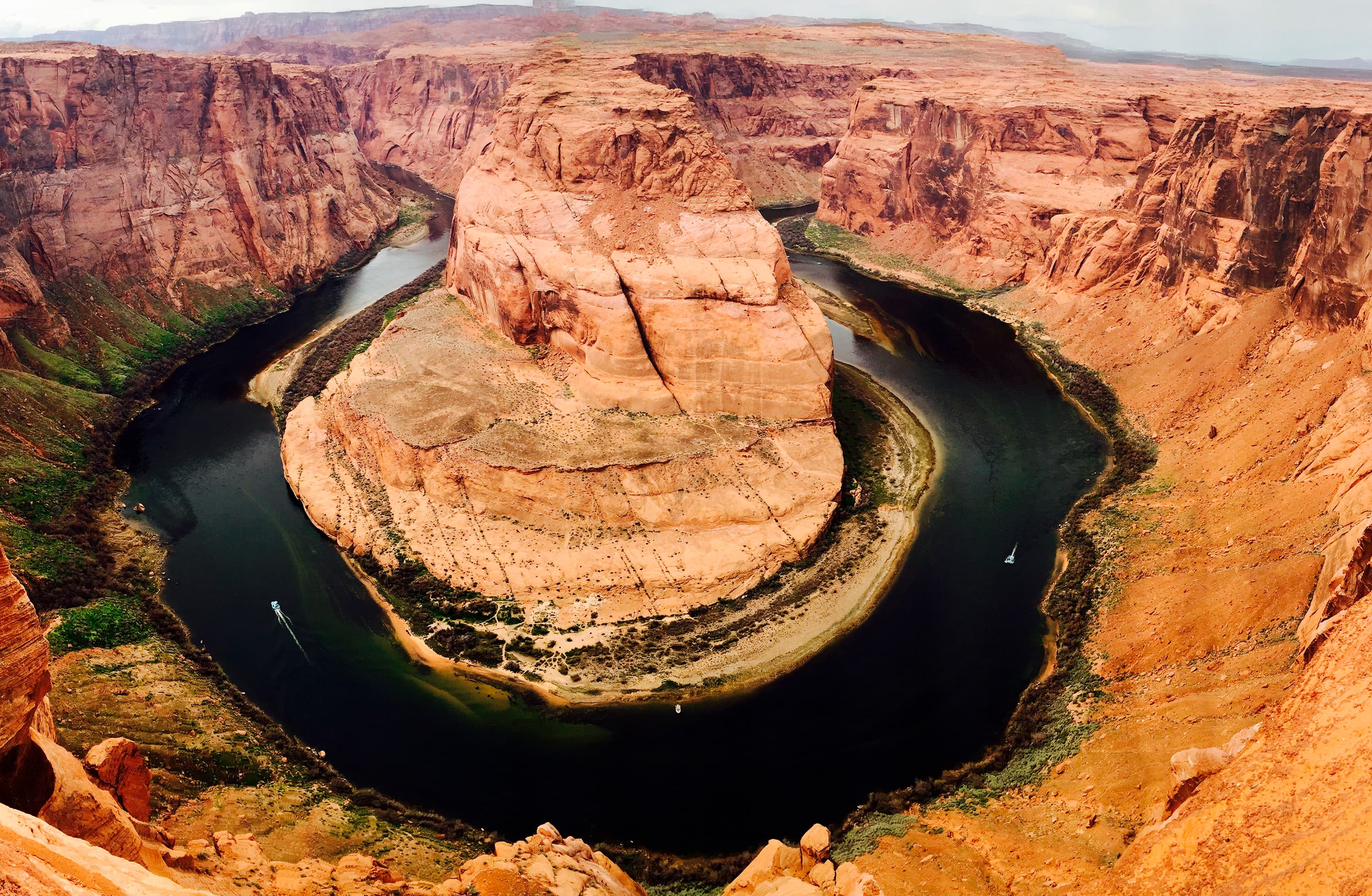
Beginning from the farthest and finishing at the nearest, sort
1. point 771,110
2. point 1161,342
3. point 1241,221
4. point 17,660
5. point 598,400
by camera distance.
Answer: point 771,110 → point 1161,342 → point 1241,221 → point 598,400 → point 17,660

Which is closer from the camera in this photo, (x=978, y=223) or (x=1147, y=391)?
(x=1147, y=391)

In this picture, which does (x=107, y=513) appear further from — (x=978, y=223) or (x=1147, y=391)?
(x=978, y=223)

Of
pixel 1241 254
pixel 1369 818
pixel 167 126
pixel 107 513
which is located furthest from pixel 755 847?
pixel 167 126

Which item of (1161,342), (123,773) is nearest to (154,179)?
(123,773)

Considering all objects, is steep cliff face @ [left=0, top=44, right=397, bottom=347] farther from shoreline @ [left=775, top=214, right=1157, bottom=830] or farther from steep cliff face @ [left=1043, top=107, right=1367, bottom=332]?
steep cliff face @ [left=1043, top=107, right=1367, bottom=332]

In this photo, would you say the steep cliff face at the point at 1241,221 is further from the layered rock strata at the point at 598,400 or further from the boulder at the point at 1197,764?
the boulder at the point at 1197,764

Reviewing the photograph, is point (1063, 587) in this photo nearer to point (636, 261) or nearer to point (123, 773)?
point (636, 261)


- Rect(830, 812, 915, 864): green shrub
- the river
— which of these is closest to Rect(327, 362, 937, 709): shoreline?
the river
